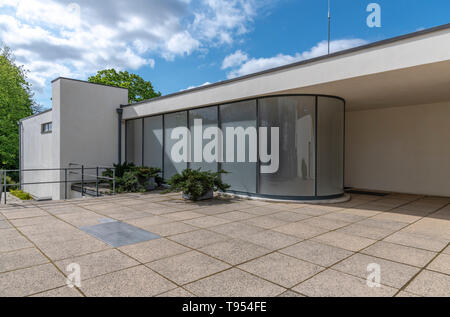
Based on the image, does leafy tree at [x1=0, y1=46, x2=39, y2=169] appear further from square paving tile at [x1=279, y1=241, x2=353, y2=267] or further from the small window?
square paving tile at [x1=279, y1=241, x2=353, y2=267]

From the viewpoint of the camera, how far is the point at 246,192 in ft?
28.6

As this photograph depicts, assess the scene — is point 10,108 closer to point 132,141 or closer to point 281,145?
point 132,141

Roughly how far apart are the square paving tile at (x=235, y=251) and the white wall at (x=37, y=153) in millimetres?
11490

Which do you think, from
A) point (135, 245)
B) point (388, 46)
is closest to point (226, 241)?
point (135, 245)

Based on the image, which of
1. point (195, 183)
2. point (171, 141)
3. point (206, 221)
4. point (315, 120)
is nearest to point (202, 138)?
point (171, 141)

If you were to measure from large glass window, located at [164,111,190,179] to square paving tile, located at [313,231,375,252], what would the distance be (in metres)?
6.79

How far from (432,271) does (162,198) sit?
686cm

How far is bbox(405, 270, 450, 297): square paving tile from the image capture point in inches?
109

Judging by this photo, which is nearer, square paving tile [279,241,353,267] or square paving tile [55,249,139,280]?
square paving tile [55,249,139,280]

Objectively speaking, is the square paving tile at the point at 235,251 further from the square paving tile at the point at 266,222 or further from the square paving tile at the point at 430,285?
the square paving tile at the point at 430,285

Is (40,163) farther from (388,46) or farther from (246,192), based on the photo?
(388,46)

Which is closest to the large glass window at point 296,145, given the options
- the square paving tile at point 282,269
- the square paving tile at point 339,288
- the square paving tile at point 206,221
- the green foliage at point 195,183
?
the green foliage at point 195,183

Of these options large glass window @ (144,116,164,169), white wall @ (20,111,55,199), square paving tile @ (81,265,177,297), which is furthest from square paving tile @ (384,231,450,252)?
white wall @ (20,111,55,199)

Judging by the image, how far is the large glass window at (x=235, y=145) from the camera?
852cm
